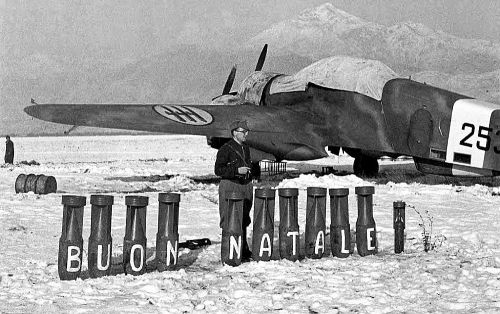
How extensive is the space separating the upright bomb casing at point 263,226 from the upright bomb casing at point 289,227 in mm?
165

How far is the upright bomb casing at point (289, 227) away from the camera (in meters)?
9.30

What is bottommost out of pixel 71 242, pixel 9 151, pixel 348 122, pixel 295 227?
pixel 71 242

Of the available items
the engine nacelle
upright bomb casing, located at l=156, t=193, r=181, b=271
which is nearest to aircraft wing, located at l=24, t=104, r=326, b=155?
the engine nacelle

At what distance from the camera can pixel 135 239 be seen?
8.23 meters

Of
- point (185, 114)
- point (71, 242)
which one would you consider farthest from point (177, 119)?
point (71, 242)

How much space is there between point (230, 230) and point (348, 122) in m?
11.0

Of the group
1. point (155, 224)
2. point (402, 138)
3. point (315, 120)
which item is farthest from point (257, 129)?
point (155, 224)

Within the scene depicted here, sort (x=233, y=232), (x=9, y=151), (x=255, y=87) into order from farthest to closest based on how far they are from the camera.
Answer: (x=9, y=151) → (x=255, y=87) → (x=233, y=232)

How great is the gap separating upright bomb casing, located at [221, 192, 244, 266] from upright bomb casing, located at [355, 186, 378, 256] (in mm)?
1700

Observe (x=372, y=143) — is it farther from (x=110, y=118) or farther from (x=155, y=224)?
(x=155, y=224)

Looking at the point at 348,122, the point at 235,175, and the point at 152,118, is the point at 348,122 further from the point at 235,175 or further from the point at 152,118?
the point at 235,175

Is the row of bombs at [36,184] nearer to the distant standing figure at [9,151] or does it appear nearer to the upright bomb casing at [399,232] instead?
the upright bomb casing at [399,232]

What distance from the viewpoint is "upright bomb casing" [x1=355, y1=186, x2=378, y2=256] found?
31.8 feet

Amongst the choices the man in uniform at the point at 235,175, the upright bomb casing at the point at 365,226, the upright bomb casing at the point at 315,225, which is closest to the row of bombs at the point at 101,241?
the man in uniform at the point at 235,175
